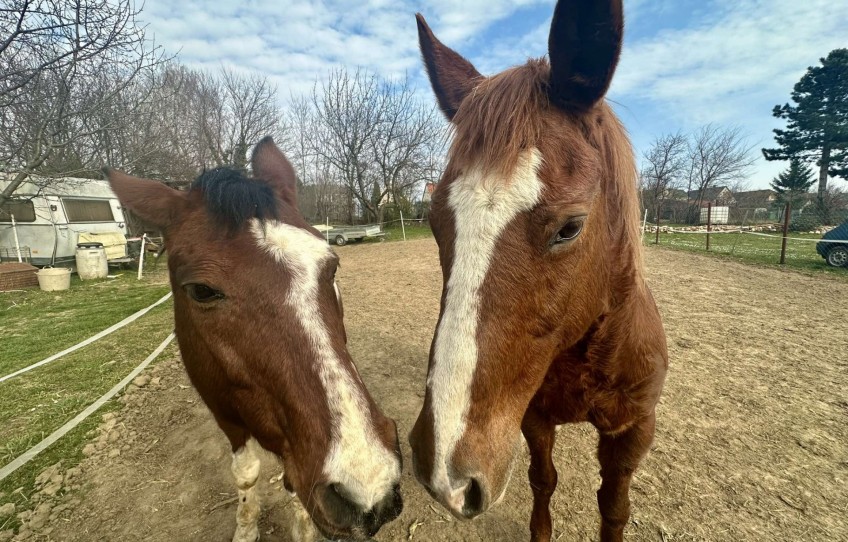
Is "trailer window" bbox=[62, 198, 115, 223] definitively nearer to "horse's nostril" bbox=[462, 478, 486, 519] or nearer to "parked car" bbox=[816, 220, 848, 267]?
"horse's nostril" bbox=[462, 478, 486, 519]

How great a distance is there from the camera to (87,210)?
43.7 feet

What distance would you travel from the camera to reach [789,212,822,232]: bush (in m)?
21.8

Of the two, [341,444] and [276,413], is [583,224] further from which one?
[276,413]

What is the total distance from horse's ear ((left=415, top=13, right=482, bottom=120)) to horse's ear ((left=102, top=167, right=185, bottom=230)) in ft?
4.88

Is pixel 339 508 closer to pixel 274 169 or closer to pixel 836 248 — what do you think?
pixel 274 169

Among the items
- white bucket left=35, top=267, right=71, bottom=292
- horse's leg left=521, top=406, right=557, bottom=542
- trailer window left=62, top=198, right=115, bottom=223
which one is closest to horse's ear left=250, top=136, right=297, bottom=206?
horse's leg left=521, top=406, right=557, bottom=542

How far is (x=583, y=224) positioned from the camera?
124 cm

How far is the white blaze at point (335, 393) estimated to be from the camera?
49.1 inches

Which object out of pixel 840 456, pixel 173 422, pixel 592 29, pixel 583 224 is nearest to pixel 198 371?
pixel 583 224

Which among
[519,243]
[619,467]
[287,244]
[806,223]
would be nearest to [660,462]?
[619,467]

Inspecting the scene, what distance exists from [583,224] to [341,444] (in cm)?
118

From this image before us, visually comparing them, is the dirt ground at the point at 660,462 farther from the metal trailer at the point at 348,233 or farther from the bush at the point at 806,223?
the bush at the point at 806,223

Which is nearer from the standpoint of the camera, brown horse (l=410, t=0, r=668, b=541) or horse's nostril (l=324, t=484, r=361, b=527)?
brown horse (l=410, t=0, r=668, b=541)

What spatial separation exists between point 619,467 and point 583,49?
2171mm
